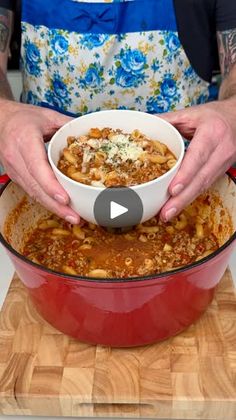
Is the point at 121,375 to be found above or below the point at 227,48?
below

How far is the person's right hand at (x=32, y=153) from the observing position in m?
0.81

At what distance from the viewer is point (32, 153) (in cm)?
84

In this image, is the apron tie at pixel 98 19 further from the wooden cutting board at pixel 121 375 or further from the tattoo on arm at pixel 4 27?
the wooden cutting board at pixel 121 375

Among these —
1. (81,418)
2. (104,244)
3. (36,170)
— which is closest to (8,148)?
(36,170)

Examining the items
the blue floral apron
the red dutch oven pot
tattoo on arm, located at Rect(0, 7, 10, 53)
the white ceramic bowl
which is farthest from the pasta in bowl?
tattoo on arm, located at Rect(0, 7, 10, 53)

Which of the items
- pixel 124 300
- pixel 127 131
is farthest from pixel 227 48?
pixel 124 300

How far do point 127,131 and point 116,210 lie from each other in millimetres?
209

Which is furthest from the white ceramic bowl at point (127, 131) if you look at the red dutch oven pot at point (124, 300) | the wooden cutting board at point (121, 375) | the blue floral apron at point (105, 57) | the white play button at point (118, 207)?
the blue floral apron at point (105, 57)

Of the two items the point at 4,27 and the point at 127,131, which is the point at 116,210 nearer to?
the point at 127,131

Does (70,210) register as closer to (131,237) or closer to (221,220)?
(131,237)

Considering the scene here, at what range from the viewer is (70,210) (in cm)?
83

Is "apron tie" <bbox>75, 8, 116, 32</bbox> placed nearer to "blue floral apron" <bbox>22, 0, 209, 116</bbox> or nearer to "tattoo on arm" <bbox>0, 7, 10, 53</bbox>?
"blue floral apron" <bbox>22, 0, 209, 116</bbox>

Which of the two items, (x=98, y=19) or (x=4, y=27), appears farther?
(x=4, y=27)

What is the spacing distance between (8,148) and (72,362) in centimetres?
39
